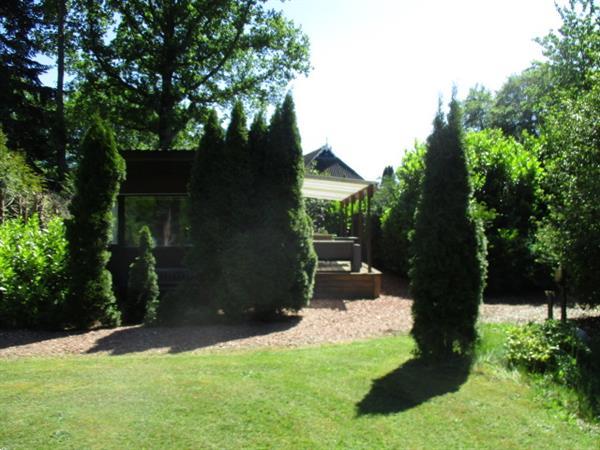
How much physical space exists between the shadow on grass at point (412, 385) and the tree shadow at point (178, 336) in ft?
9.28

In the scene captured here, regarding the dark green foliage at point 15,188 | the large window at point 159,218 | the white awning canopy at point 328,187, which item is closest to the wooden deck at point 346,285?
the white awning canopy at point 328,187

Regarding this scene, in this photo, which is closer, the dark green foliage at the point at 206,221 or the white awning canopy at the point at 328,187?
the dark green foliage at the point at 206,221

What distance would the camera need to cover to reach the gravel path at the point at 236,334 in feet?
22.5

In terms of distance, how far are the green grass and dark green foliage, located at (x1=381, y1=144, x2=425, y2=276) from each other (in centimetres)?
889

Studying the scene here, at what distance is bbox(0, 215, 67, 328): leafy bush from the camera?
7.97 m

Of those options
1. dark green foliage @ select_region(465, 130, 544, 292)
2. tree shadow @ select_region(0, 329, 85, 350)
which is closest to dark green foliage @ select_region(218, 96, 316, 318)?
tree shadow @ select_region(0, 329, 85, 350)

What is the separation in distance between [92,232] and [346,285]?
235 inches

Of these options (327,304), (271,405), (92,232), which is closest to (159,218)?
(92,232)

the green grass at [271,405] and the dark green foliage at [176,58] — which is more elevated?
the dark green foliage at [176,58]

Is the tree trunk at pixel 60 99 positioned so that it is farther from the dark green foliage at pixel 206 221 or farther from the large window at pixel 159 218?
the dark green foliage at pixel 206 221

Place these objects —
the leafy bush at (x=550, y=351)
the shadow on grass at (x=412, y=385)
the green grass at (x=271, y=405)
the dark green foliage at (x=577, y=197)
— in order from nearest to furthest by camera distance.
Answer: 1. the green grass at (x=271, y=405)
2. the shadow on grass at (x=412, y=385)
3. the leafy bush at (x=550, y=351)
4. the dark green foliage at (x=577, y=197)

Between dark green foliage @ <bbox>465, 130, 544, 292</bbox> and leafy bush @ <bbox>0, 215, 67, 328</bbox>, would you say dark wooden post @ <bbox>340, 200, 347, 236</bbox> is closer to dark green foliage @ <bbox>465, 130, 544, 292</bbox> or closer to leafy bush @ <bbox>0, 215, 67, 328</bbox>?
dark green foliage @ <bbox>465, 130, 544, 292</bbox>

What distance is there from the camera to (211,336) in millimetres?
7598

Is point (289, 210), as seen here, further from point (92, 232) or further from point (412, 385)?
point (412, 385)
